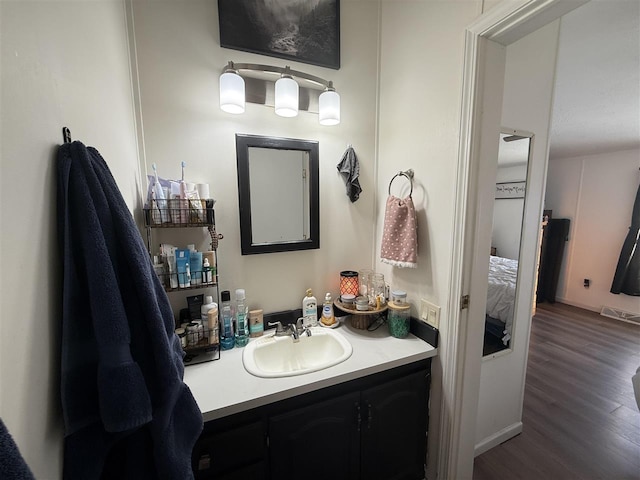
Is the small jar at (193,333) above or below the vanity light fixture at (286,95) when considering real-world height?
below

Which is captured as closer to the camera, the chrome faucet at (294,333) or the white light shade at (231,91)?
the white light shade at (231,91)

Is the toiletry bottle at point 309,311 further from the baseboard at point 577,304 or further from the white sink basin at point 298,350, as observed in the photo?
the baseboard at point 577,304

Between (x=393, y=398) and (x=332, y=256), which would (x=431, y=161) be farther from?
(x=393, y=398)

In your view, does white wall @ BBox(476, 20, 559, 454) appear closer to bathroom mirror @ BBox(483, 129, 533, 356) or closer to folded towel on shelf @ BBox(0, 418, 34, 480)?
bathroom mirror @ BBox(483, 129, 533, 356)

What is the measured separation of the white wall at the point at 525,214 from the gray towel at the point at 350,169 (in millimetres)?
805

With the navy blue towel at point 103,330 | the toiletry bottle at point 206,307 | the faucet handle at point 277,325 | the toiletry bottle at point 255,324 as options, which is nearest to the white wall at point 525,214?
the faucet handle at point 277,325

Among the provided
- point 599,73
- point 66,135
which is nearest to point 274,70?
point 66,135

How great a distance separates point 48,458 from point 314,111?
5.08ft

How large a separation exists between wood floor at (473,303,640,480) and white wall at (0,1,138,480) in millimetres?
2000

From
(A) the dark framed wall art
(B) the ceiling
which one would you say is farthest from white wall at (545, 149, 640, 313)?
(A) the dark framed wall art

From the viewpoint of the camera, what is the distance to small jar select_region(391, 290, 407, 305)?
138cm

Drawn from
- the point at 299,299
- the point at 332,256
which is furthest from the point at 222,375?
the point at 332,256

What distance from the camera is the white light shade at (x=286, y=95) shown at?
1.29m

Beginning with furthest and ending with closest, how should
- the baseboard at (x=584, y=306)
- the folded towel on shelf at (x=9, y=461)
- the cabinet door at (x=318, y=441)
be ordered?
the baseboard at (x=584, y=306)
the cabinet door at (x=318, y=441)
the folded towel on shelf at (x=9, y=461)
